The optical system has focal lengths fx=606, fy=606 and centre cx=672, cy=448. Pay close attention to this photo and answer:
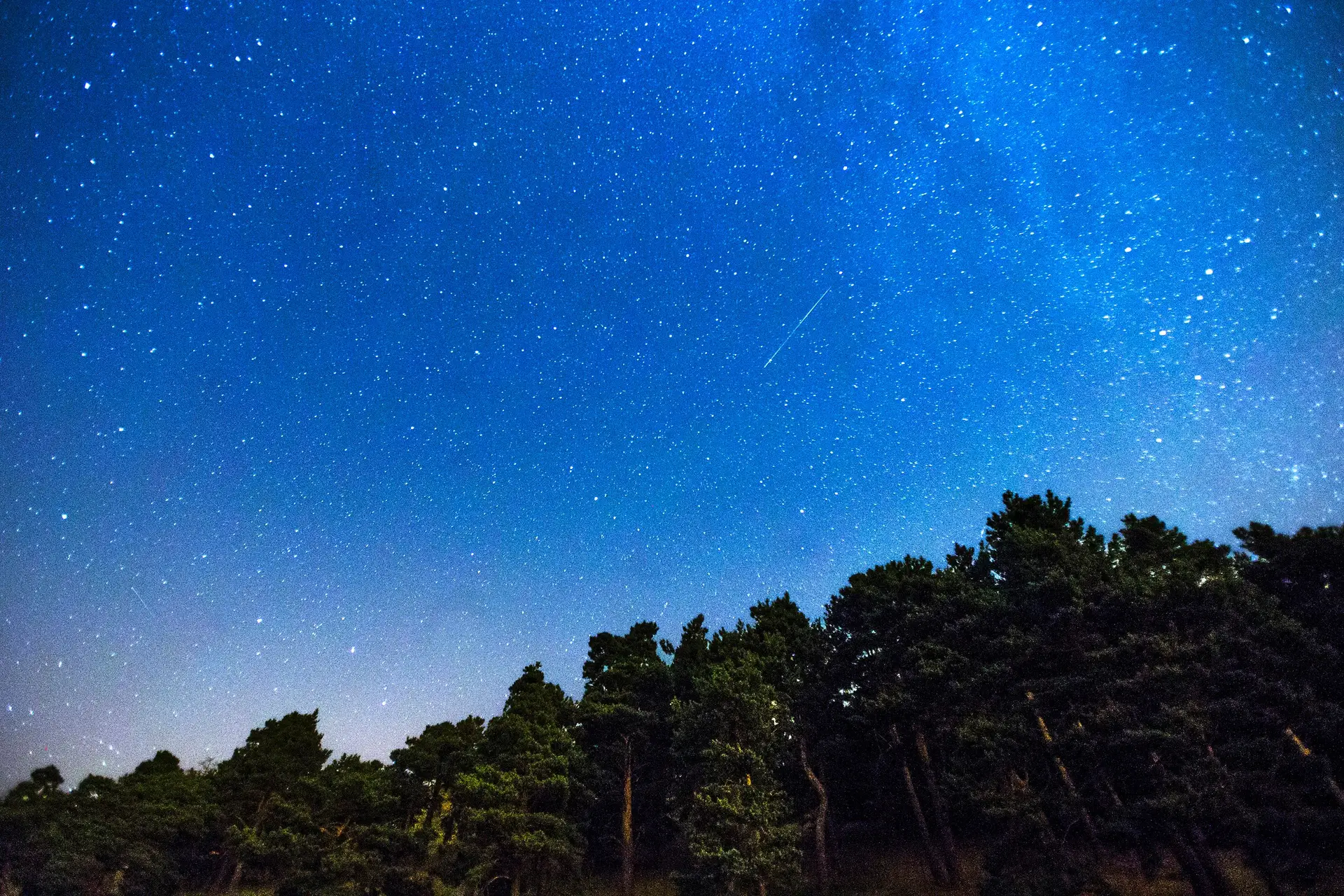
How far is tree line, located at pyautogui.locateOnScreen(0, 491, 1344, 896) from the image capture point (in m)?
22.2

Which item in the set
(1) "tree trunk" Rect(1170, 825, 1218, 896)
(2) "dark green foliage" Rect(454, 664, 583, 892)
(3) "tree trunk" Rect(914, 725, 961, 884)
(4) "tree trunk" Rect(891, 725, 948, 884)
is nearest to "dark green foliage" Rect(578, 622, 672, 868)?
(2) "dark green foliage" Rect(454, 664, 583, 892)

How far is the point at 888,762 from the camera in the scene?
36406 millimetres

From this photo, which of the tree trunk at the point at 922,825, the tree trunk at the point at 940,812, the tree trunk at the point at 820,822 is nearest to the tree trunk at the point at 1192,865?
the tree trunk at the point at 940,812

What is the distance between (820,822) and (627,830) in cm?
1313

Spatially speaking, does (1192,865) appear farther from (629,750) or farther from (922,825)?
(629,750)

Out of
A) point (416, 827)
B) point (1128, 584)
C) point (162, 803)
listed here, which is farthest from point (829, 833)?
point (162, 803)

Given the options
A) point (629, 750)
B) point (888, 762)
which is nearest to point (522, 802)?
point (629, 750)

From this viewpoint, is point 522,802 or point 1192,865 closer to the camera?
point 1192,865

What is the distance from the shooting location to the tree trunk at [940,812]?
3000 centimetres

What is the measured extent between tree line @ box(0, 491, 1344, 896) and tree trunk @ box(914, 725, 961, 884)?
179 millimetres

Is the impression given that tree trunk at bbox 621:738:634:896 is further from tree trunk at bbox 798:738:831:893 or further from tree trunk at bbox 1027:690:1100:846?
tree trunk at bbox 1027:690:1100:846

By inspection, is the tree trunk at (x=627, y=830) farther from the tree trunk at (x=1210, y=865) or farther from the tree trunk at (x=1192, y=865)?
the tree trunk at (x=1210, y=865)

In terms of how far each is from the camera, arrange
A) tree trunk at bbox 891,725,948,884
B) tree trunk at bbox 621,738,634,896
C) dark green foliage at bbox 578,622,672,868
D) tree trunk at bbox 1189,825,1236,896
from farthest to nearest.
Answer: dark green foliage at bbox 578,622,672,868, tree trunk at bbox 621,738,634,896, tree trunk at bbox 891,725,948,884, tree trunk at bbox 1189,825,1236,896

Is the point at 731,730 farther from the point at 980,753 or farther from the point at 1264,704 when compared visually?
the point at 1264,704
